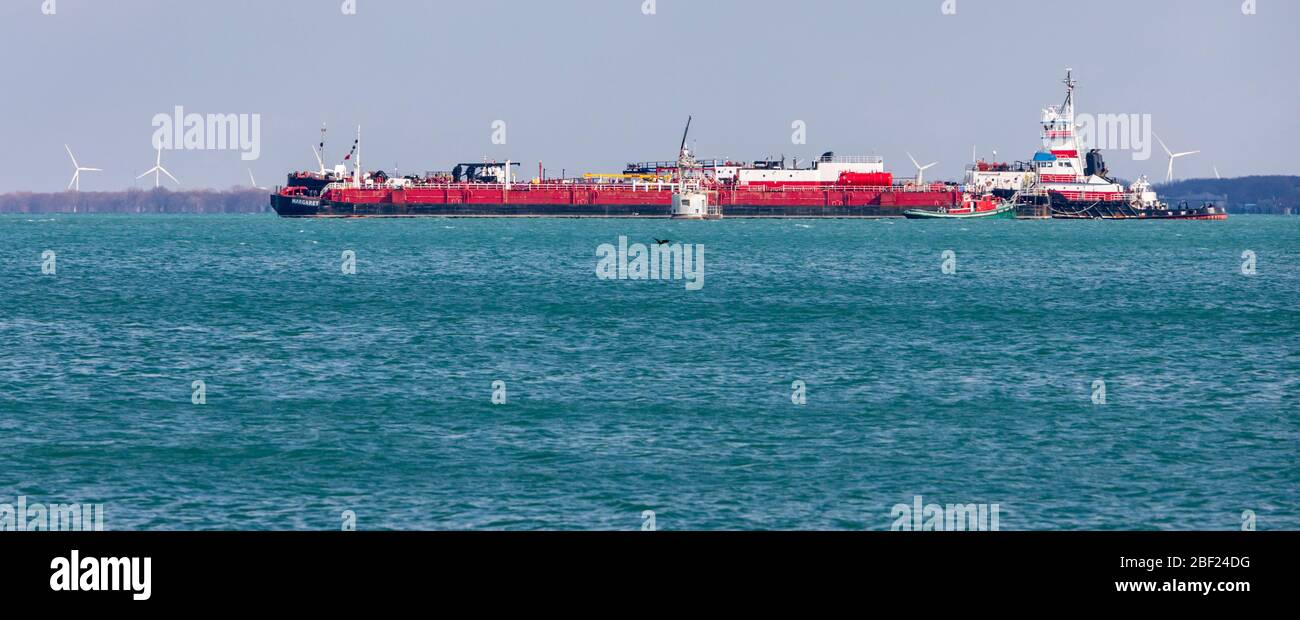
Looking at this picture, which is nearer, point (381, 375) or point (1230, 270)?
point (381, 375)

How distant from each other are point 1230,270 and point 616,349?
73.2 m

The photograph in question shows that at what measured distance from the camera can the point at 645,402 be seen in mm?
40031

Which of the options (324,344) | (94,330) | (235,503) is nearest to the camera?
(235,503)

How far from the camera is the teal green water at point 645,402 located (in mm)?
28094

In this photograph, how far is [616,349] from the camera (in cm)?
5347

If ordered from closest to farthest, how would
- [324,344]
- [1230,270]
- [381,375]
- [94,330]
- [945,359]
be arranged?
[381,375], [945,359], [324,344], [94,330], [1230,270]

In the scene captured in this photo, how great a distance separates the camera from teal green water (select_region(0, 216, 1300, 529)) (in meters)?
28.1
